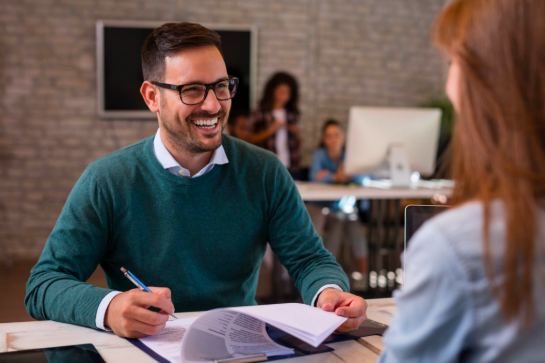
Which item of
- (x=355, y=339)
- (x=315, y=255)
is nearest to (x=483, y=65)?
(x=355, y=339)

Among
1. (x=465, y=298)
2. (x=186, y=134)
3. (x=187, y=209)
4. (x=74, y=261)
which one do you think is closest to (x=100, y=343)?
(x=74, y=261)

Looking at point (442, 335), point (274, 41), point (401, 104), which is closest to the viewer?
point (442, 335)

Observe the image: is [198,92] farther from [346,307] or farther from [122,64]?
[122,64]

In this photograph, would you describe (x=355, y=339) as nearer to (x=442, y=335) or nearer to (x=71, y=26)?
(x=442, y=335)

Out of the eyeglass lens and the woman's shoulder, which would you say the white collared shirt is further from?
the woman's shoulder

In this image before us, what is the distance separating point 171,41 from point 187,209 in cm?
42

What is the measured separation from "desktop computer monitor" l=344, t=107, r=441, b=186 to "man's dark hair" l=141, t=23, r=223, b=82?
1.93m

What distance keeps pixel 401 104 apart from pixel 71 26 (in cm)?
326

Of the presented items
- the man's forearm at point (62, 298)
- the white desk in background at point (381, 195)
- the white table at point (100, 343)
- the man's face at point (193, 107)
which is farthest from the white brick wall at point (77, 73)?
the white table at point (100, 343)

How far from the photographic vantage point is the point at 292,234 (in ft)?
4.27

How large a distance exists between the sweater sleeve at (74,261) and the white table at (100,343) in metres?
0.03

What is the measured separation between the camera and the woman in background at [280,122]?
398 cm

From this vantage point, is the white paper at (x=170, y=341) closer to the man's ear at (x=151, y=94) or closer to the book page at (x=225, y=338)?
the book page at (x=225, y=338)

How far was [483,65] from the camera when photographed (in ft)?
1.54
